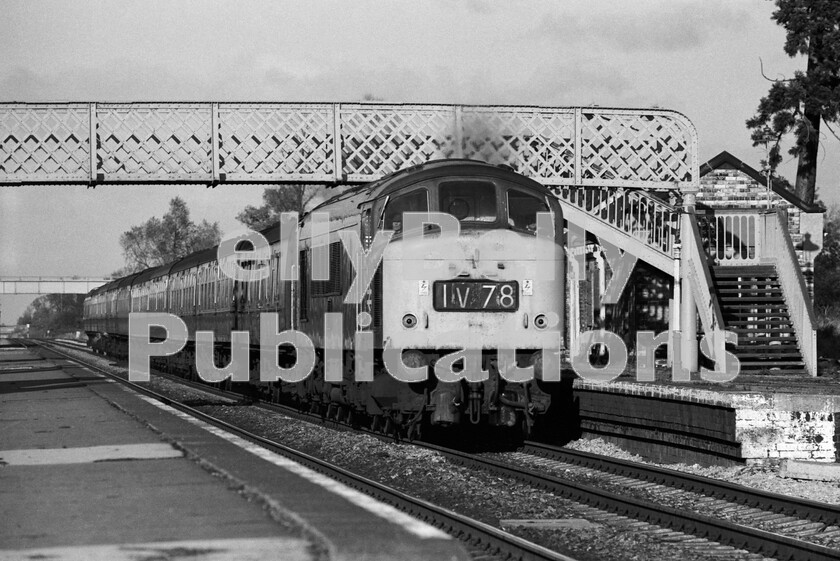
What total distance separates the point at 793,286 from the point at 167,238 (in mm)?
87574

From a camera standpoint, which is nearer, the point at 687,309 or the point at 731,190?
the point at 687,309

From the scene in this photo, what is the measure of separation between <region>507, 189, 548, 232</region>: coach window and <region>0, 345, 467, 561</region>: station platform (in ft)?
13.7

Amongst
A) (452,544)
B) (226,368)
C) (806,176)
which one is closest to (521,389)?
(452,544)

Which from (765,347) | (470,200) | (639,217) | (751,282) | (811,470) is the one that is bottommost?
(811,470)

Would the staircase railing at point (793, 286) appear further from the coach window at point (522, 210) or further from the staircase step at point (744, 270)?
the coach window at point (522, 210)

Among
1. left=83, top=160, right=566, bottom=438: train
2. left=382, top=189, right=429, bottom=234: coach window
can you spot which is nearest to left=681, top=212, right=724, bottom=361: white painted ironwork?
left=83, top=160, right=566, bottom=438: train

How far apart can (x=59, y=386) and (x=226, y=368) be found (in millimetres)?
3812

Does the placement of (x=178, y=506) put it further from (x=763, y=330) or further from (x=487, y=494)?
(x=763, y=330)

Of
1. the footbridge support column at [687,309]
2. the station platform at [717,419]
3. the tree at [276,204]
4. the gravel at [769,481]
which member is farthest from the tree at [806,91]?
the tree at [276,204]

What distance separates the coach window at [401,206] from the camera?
46.0 ft

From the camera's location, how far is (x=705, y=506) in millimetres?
11180

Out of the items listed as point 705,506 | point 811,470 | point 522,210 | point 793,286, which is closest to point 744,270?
point 793,286

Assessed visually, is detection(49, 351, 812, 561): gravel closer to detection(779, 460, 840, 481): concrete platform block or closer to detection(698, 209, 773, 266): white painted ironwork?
detection(779, 460, 840, 481): concrete platform block

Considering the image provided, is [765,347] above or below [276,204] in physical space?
below
